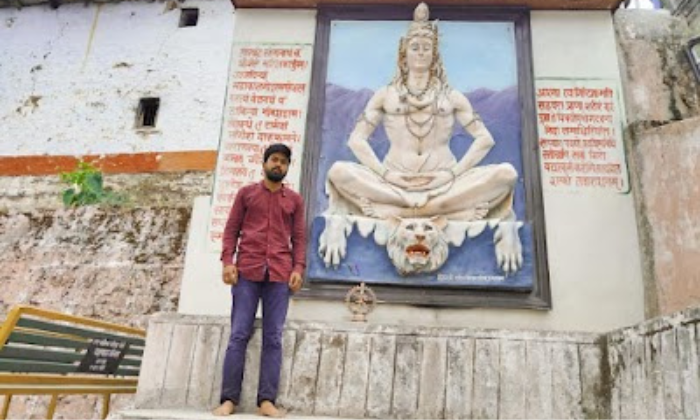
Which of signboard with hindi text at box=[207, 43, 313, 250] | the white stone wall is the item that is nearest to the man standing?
signboard with hindi text at box=[207, 43, 313, 250]

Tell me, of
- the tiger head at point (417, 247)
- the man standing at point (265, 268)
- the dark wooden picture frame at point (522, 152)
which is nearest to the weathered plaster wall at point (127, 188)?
the dark wooden picture frame at point (522, 152)

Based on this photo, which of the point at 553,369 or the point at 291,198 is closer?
the point at 553,369

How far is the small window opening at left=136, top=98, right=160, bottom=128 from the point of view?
40.4 feet

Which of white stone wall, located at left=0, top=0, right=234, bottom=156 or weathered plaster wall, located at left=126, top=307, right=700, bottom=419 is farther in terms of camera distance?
white stone wall, located at left=0, top=0, right=234, bottom=156

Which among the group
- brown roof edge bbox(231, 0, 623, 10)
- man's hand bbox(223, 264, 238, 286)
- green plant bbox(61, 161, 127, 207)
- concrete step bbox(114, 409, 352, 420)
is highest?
brown roof edge bbox(231, 0, 623, 10)

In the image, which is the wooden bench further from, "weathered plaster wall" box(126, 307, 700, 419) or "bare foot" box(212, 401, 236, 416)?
"bare foot" box(212, 401, 236, 416)

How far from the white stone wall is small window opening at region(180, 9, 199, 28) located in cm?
12

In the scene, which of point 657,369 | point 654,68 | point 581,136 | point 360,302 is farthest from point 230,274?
point 654,68

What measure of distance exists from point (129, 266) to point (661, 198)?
16.3 feet

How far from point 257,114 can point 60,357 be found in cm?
266

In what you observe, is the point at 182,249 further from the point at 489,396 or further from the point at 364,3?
the point at 489,396

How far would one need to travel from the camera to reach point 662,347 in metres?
2.65

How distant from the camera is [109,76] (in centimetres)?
1266

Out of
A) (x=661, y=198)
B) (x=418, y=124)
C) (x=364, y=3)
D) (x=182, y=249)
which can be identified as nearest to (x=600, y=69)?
(x=661, y=198)
